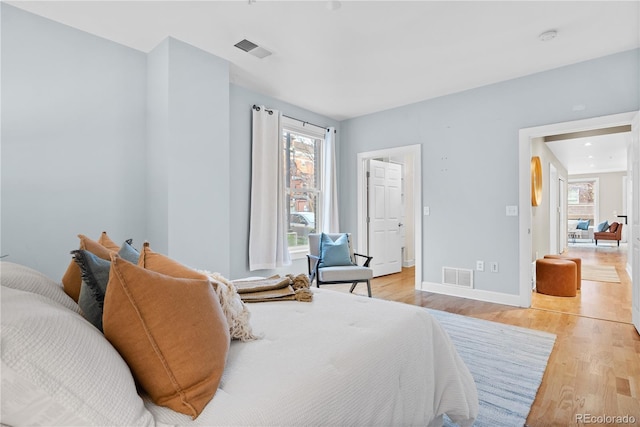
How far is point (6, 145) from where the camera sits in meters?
2.44

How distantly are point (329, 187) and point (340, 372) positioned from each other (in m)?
4.19

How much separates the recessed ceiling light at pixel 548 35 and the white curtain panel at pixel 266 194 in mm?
2904

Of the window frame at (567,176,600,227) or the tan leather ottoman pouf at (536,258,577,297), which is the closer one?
the tan leather ottoman pouf at (536,258,577,297)

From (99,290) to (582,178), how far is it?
14554 millimetres

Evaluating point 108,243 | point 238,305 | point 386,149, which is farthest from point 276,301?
point 386,149

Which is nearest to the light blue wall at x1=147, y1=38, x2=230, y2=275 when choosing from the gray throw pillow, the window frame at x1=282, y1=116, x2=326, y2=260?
the window frame at x1=282, y1=116, x2=326, y2=260

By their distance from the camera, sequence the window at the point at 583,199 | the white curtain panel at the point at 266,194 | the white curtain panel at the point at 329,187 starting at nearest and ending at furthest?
the white curtain panel at the point at 266,194 < the white curtain panel at the point at 329,187 < the window at the point at 583,199

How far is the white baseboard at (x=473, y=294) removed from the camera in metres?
3.82

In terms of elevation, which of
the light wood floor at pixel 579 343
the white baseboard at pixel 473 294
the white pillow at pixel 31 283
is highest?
the white pillow at pixel 31 283

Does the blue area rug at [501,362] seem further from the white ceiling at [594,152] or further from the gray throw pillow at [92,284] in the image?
the white ceiling at [594,152]

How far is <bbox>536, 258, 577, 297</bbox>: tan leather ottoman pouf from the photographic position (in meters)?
4.12

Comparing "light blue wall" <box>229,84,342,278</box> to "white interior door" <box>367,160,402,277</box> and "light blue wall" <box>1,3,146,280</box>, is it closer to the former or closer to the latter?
"light blue wall" <box>1,3,146,280</box>

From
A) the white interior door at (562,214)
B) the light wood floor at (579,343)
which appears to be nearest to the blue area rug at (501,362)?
the light wood floor at (579,343)

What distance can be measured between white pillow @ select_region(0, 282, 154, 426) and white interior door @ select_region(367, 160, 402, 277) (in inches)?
190
